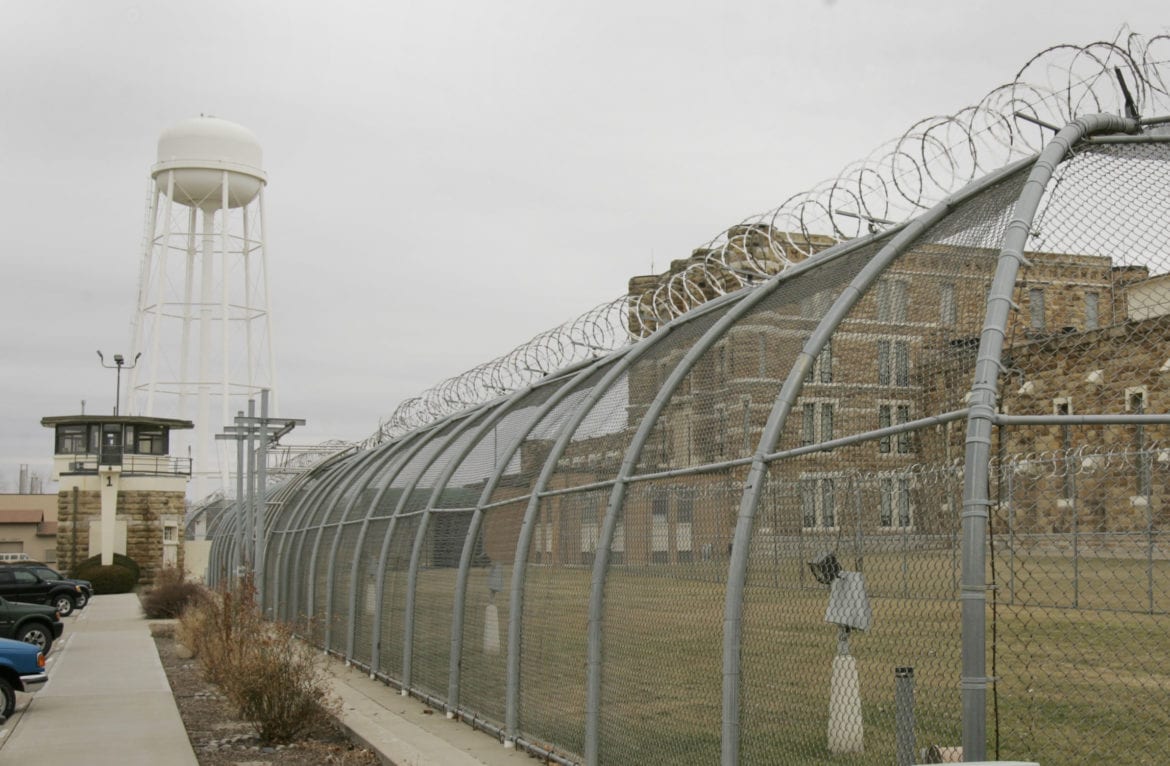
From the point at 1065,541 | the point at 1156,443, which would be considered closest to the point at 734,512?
the point at 1065,541

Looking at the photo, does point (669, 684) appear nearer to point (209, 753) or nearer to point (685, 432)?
point (685, 432)

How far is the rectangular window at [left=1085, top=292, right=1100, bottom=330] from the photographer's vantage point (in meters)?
6.46

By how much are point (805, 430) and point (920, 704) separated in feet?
6.05

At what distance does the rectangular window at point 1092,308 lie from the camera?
6.46 metres

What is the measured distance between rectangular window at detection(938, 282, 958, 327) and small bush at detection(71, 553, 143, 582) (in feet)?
149

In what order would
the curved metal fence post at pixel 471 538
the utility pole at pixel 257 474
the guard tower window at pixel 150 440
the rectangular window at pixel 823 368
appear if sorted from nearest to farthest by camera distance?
the rectangular window at pixel 823 368
the curved metal fence post at pixel 471 538
the utility pole at pixel 257 474
the guard tower window at pixel 150 440

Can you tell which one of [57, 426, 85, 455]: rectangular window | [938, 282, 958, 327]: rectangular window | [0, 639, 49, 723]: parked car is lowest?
[0, 639, 49, 723]: parked car

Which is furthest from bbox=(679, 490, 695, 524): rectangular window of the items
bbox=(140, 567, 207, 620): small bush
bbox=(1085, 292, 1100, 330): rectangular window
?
bbox=(140, 567, 207, 620): small bush

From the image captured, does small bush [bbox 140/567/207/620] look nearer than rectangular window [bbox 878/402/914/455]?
No

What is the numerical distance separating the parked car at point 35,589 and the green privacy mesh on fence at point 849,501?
23.4 metres

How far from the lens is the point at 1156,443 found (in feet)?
32.9

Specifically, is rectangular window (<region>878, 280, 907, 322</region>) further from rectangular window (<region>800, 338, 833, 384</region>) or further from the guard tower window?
the guard tower window

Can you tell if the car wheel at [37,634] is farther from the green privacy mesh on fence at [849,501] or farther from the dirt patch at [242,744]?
the green privacy mesh on fence at [849,501]

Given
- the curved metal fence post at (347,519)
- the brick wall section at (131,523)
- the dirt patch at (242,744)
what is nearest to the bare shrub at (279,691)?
the dirt patch at (242,744)
